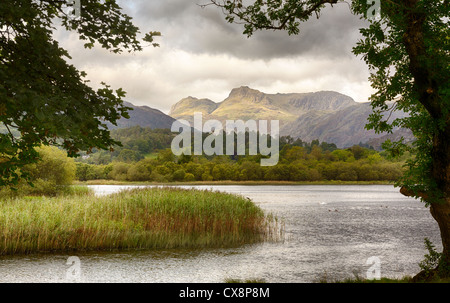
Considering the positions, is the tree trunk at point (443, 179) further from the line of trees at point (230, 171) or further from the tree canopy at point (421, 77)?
the line of trees at point (230, 171)

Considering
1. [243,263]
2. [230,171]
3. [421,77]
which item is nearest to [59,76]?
[421,77]

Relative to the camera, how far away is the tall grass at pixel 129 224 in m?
19.8

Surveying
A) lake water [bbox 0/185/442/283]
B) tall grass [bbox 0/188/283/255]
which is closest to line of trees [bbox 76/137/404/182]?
tall grass [bbox 0/188/283/255]

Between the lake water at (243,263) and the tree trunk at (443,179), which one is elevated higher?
the tree trunk at (443,179)

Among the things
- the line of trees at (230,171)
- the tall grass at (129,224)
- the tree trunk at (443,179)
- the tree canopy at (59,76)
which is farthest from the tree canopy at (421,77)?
the line of trees at (230,171)

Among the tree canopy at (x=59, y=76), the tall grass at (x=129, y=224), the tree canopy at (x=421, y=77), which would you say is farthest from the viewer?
the tall grass at (x=129, y=224)

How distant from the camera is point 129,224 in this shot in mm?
22062

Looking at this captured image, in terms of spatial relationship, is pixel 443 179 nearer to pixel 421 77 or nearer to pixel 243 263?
pixel 421 77

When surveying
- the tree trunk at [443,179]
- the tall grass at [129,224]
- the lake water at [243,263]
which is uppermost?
the tree trunk at [443,179]
